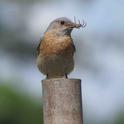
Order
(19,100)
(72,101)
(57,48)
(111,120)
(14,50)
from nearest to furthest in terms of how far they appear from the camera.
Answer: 1. (72,101)
2. (57,48)
3. (19,100)
4. (111,120)
5. (14,50)

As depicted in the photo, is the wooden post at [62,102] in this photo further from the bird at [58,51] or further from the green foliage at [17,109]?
the green foliage at [17,109]

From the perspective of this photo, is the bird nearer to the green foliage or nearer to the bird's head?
the bird's head

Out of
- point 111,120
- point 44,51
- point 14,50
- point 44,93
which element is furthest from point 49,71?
point 14,50

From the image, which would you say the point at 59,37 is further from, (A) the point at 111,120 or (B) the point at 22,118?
(A) the point at 111,120

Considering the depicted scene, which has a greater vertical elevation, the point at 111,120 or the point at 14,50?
the point at 14,50

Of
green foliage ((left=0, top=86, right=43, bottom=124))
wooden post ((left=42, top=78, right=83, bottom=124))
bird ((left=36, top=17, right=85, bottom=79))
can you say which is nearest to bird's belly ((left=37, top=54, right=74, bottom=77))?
bird ((left=36, top=17, right=85, bottom=79))

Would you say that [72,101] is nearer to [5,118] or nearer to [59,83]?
[59,83]

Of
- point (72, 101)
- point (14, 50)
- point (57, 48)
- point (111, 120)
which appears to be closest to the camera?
point (72, 101)

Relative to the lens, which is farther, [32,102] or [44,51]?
[32,102]
